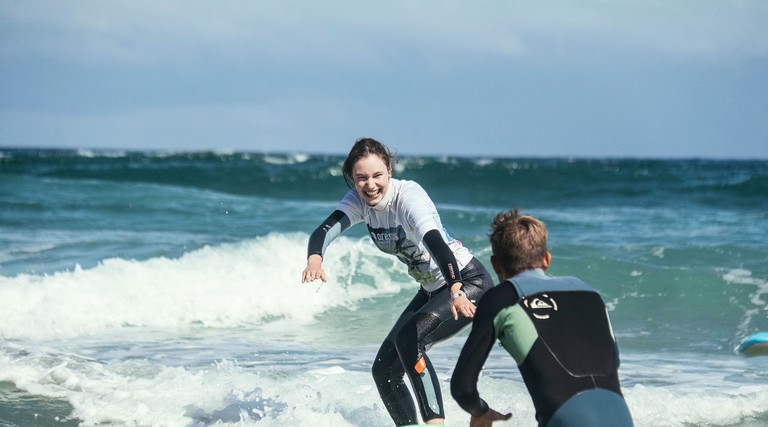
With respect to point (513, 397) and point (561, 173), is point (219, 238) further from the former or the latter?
point (561, 173)

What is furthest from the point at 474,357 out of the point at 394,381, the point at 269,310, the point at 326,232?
the point at 269,310

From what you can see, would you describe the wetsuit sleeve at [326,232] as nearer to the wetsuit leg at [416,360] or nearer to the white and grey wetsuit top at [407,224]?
the white and grey wetsuit top at [407,224]

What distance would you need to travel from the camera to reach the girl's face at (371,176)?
191 inches

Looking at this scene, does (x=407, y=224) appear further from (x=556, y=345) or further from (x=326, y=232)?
(x=556, y=345)

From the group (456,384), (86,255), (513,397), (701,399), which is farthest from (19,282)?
(456,384)

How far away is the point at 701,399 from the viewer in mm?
6309

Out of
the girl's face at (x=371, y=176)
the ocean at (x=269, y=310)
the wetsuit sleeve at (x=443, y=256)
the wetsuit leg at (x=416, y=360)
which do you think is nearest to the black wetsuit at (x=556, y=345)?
the wetsuit sleeve at (x=443, y=256)

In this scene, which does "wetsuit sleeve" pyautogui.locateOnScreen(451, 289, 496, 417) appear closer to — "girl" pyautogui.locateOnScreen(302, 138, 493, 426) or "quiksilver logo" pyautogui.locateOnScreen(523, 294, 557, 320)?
"quiksilver logo" pyautogui.locateOnScreen(523, 294, 557, 320)

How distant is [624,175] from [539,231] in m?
36.4

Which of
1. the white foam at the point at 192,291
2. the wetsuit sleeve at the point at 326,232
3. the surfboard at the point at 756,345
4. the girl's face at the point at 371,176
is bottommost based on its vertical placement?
the white foam at the point at 192,291

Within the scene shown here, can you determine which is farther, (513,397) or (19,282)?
(19,282)

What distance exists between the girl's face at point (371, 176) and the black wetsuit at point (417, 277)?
7 centimetres

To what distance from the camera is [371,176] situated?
4.86 metres

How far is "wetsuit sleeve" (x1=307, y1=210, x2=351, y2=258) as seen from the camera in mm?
4988
